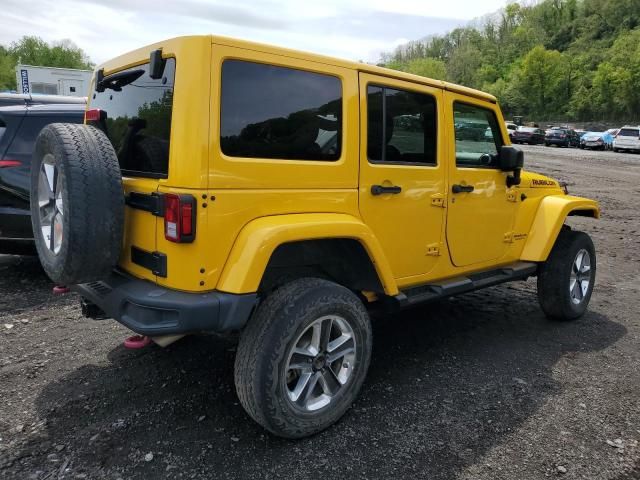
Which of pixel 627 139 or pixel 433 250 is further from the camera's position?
pixel 627 139

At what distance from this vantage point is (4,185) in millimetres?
4969

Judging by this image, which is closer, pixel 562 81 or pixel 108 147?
pixel 108 147

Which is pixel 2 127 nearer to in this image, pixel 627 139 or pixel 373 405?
pixel 373 405

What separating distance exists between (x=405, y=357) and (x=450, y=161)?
1460mm

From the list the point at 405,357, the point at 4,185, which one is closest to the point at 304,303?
the point at 405,357

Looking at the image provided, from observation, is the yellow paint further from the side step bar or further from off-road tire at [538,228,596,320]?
off-road tire at [538,228,596,320]

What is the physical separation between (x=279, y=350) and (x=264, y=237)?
0.57 meters

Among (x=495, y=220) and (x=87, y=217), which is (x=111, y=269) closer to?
(x=87, y=217)

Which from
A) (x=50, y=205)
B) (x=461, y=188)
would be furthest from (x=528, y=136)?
(x=50, y=205)

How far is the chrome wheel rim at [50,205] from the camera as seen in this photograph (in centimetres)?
278

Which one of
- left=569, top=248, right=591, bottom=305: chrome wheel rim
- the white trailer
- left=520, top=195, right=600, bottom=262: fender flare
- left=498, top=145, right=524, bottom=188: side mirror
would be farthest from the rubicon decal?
the white trailer

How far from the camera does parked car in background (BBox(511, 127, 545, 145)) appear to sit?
131 ft

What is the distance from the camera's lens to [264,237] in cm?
258

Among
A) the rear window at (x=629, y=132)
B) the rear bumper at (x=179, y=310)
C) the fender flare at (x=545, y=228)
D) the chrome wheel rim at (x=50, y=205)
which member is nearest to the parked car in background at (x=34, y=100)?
the chrome wheel rim at (x=50, y=205)
